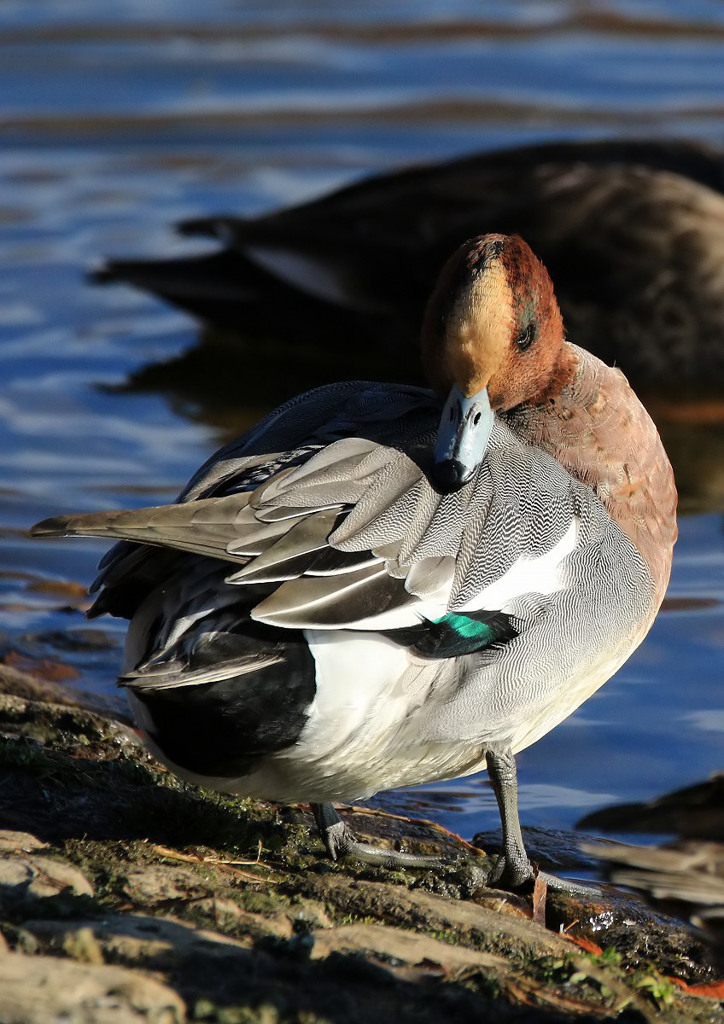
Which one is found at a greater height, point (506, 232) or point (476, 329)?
point (476, 329)

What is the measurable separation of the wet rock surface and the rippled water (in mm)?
698

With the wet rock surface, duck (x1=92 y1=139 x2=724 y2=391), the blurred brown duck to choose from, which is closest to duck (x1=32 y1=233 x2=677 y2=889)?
the wet rock surface

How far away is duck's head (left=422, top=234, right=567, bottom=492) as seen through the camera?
138 inches

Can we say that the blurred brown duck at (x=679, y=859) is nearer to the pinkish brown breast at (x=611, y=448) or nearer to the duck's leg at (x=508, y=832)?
the duck's leg at (x=508, y=832)

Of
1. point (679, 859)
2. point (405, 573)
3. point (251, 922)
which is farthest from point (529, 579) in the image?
point (251, 922)

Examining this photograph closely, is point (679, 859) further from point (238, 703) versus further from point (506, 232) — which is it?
point (506, 232)

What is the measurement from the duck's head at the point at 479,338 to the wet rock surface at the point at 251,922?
949mm

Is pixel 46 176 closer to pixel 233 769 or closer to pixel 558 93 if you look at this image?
pixel 558 93

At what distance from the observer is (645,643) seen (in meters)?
5.30

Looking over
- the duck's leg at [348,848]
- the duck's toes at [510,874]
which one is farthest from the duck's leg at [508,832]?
the duck's leg at [348,848]

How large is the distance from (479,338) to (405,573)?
27.8 inches

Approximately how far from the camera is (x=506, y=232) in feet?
24.2

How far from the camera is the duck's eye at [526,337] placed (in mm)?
3852

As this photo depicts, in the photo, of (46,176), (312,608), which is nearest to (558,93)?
(46,176)
